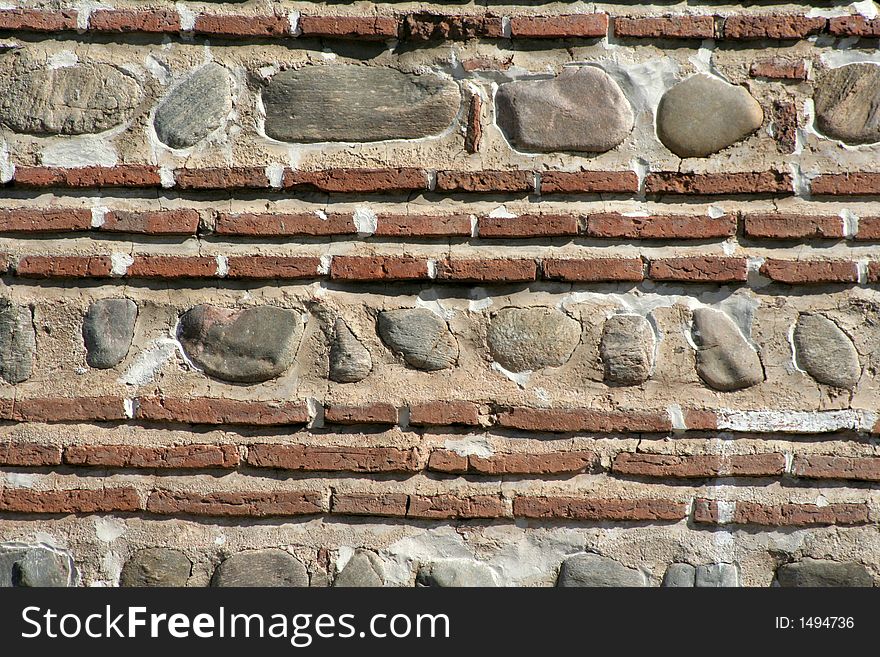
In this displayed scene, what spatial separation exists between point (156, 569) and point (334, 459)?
0.56 meters

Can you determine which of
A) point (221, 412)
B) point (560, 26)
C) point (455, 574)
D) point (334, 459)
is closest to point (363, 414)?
point (334, 459)

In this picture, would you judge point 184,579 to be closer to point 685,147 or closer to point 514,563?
point 514,563

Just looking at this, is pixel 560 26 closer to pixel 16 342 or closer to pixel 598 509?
pixel 598 509

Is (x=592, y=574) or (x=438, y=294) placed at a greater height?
(x=438, y=294)

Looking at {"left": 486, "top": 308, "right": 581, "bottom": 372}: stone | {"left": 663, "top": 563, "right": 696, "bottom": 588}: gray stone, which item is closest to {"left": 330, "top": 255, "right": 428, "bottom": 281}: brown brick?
{"left": 486, "top": 308, "right": 581, "bottom": 372}: stone

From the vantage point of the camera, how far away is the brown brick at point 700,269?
6.93ft

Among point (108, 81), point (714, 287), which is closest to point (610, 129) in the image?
point (714, 287)

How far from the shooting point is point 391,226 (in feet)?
6.96

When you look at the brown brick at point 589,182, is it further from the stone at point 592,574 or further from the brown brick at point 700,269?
the stone at point 592,574

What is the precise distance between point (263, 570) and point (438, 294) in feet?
2.91

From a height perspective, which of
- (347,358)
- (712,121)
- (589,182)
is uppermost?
(712,121)

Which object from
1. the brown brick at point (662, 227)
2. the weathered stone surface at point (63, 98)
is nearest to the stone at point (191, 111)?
the weathered stone surface at point (63, 98)

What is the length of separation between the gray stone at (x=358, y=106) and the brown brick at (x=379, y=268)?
1.12 ft

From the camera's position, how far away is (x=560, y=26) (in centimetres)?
214
